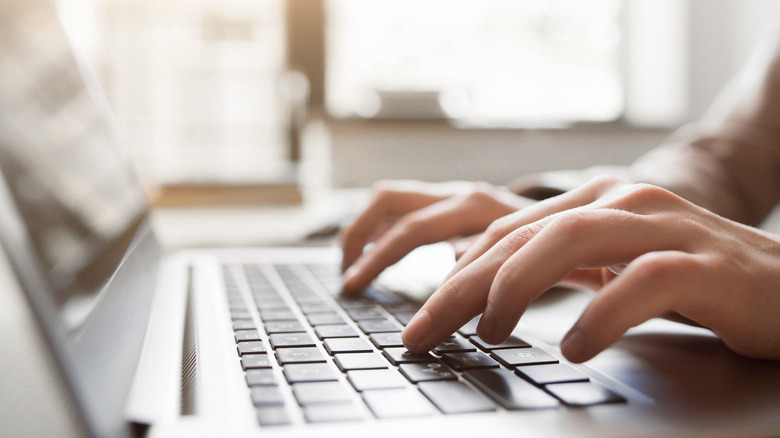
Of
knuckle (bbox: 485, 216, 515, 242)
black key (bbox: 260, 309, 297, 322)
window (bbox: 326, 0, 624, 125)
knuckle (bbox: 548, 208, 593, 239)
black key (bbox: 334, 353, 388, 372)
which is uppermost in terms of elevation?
window (bbox: 326, 0, 624, 125)

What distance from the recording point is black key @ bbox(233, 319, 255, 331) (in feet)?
1.33

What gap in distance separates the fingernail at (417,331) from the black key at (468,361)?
0.02 meters

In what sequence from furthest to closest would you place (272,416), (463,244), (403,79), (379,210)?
(403,79), (379,210), (463,244), (272,416)

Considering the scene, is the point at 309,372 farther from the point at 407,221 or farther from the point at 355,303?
the point at 407,221

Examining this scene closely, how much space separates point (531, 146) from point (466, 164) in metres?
0.27

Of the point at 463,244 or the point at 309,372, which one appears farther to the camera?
the point at 463,244

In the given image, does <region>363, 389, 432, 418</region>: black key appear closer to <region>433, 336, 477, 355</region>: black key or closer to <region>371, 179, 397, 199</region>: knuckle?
<region>433, 336, 477, 355</region>: black key

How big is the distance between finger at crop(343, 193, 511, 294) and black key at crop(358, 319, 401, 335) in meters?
0.14

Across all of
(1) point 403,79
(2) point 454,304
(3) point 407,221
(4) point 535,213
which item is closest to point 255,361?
(2) point 454,304

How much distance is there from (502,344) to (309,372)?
0.12m

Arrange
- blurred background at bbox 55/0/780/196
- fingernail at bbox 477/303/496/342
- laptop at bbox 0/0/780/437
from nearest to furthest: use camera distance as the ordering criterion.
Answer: laptop at bbox 0/0/780/437 → fingernail at bbox 477/303/496/342 → blurred background at bbox 55/0/780/196

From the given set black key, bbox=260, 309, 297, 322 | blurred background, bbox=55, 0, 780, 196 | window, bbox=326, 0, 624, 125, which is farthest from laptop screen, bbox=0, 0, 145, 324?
window, bbox=326, 0, 624, 125

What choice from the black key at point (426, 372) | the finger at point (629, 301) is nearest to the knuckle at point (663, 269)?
the finger at point (629, 301)

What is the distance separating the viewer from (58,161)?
1.22 ft
